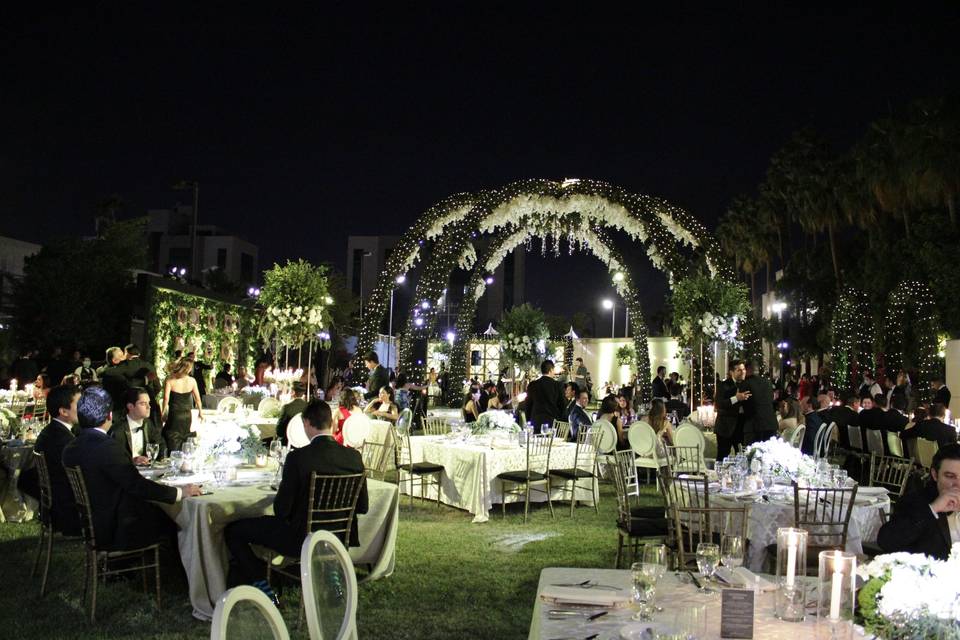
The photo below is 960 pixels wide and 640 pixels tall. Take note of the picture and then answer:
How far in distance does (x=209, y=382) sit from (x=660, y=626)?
723 inches

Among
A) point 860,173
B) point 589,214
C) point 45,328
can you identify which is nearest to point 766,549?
point 589,214

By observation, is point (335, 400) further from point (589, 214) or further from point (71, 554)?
point (589, 214)

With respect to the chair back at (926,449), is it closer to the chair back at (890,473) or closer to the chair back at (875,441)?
the chair back at (890,473)

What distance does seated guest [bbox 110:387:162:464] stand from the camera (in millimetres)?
7121

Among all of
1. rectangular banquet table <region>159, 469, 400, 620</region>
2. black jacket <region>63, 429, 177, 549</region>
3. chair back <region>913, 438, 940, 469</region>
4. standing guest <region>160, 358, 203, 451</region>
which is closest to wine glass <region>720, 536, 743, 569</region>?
rectangular banquet table <region>159, 469, 400, 620</region>

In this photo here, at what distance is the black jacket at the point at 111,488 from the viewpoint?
5.70 meters

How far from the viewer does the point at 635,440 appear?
38.7 ft

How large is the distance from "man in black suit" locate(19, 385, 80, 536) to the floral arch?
10.1 m

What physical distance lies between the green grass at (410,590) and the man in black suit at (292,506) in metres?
0.45

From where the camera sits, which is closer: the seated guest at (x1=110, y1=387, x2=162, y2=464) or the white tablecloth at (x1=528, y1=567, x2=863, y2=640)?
the white tablecloth at (x1=528, y1=567, x2=863, y2=640)

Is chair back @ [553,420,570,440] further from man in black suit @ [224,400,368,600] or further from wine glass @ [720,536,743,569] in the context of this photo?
wine glass @ [720,536,743,569]

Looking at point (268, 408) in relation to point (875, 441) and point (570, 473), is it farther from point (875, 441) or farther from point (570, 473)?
point (875, 441)

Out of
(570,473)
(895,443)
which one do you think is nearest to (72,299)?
(570,473)

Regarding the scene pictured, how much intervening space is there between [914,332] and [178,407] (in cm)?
2154
